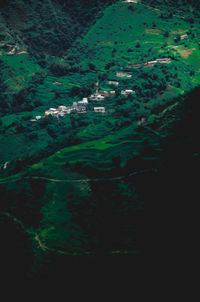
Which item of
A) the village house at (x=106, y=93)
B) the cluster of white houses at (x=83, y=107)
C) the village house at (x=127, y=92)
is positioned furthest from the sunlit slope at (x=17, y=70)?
the village house at (x=127, y=92)

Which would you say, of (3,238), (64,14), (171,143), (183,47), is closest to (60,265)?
(3,238)

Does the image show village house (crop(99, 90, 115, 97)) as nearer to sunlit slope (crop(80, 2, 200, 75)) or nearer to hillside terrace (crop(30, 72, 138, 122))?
hillside terrace (crop(30, 72, 138, 122))

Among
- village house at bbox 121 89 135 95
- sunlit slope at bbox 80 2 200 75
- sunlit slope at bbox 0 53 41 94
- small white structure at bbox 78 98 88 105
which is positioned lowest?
sunlit slope at bbox 0 53 41 94

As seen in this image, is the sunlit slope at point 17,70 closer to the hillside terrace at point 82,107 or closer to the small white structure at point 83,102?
the hillside terrace at point 82,107

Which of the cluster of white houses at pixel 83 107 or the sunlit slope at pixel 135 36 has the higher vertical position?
the sunlit slope at pixel 135 36

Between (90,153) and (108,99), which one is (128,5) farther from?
(90,153)

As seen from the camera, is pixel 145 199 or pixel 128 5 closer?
pixel 145 199

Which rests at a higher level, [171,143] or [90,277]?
[171,143]

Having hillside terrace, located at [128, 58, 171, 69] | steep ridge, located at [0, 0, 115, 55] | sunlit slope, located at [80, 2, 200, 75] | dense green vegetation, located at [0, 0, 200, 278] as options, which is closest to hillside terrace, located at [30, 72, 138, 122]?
dense green vegetation, located at [0, 0, 200, 278]
